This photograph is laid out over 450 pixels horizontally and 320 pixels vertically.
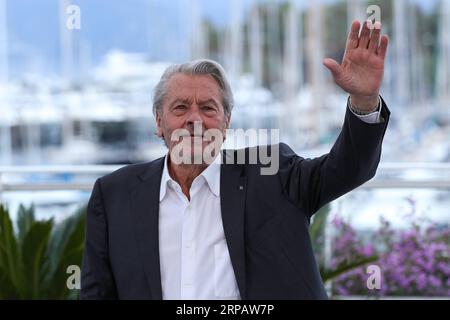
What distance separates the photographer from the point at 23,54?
26750 mm

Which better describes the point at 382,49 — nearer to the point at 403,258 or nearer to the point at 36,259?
the point at 36,259

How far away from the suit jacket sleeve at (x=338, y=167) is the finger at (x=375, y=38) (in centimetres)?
16

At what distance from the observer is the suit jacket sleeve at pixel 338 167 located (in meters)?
2.06

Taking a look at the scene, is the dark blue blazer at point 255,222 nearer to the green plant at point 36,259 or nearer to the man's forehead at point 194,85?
the man's forehead at point 194,85

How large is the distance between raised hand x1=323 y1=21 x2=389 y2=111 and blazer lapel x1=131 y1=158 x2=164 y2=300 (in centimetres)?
61

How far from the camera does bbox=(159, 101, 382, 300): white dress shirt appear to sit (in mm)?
2193

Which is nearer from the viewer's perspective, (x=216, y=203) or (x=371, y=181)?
(x=216, y=203)

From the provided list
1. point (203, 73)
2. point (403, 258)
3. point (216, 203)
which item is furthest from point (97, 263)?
point (403, 258)

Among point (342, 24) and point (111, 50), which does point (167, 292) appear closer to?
point (111, 50)

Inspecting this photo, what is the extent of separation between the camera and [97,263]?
2240 millimetres

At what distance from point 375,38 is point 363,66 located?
0.23ft

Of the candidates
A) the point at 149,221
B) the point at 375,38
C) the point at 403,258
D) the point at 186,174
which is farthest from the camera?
the point at 403,258

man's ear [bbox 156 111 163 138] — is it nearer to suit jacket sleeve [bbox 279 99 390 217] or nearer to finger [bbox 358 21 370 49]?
suit jacket sleeve [bbox 279 99 390 217]
